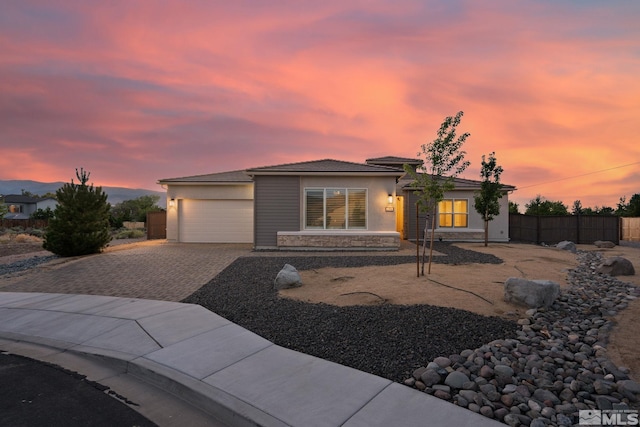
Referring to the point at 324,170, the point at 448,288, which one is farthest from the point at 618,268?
the point at 324,170

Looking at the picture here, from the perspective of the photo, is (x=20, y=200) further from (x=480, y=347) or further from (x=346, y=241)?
(x=480, y=347)

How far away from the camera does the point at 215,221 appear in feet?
60.7

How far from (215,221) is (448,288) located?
14.8m

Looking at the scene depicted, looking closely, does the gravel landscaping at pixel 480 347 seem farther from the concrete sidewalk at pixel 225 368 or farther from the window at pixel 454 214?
the window at pixel 454 214

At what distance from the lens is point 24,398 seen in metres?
3.22

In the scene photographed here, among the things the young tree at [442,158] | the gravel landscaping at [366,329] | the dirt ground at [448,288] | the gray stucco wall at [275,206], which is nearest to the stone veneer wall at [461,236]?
the dirt ground at [448,288]

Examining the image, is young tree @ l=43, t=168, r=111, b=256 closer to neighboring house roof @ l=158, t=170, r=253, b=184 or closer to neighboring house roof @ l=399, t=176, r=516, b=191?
neighboring house roof @ l=158, t=170, r=253, b=184

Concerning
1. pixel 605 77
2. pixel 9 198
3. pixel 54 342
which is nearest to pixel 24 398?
pixel 54 342

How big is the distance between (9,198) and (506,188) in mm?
77076

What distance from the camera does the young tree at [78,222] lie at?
511 inches

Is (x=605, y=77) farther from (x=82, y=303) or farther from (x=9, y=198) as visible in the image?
(x=9, y=198)

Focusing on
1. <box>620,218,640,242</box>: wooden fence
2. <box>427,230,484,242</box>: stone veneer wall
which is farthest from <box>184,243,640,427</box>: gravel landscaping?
<box>620,218,640,242</box>: wooden fence

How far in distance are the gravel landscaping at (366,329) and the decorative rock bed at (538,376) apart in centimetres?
24

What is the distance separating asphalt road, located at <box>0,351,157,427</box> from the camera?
2.82 metres
